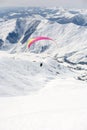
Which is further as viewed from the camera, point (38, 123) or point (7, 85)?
point (7, 85)

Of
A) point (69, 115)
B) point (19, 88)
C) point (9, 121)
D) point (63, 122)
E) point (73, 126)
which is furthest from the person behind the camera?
point (19, 88)

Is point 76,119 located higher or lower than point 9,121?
higher

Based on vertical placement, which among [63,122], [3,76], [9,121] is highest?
[63,122]

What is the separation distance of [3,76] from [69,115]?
114261 millimetres

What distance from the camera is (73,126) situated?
31.4 m

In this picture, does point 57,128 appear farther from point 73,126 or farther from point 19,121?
point 19,121

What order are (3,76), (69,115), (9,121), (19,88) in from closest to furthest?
(69,115), (9,121), (19,88), (3,76)

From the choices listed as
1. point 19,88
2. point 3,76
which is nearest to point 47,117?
point 19,88

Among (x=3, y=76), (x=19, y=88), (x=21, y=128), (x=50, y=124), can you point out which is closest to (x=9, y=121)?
(x=21, y=128)

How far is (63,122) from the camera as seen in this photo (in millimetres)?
33469

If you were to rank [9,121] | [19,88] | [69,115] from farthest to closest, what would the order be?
1. [19,88]
2. [9,121]
3. [69,115]

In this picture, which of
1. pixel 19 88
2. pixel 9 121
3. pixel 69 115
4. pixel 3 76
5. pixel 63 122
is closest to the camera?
pixel 63 122

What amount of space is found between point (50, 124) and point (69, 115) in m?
3.54

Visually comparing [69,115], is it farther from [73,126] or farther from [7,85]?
[7,85]
